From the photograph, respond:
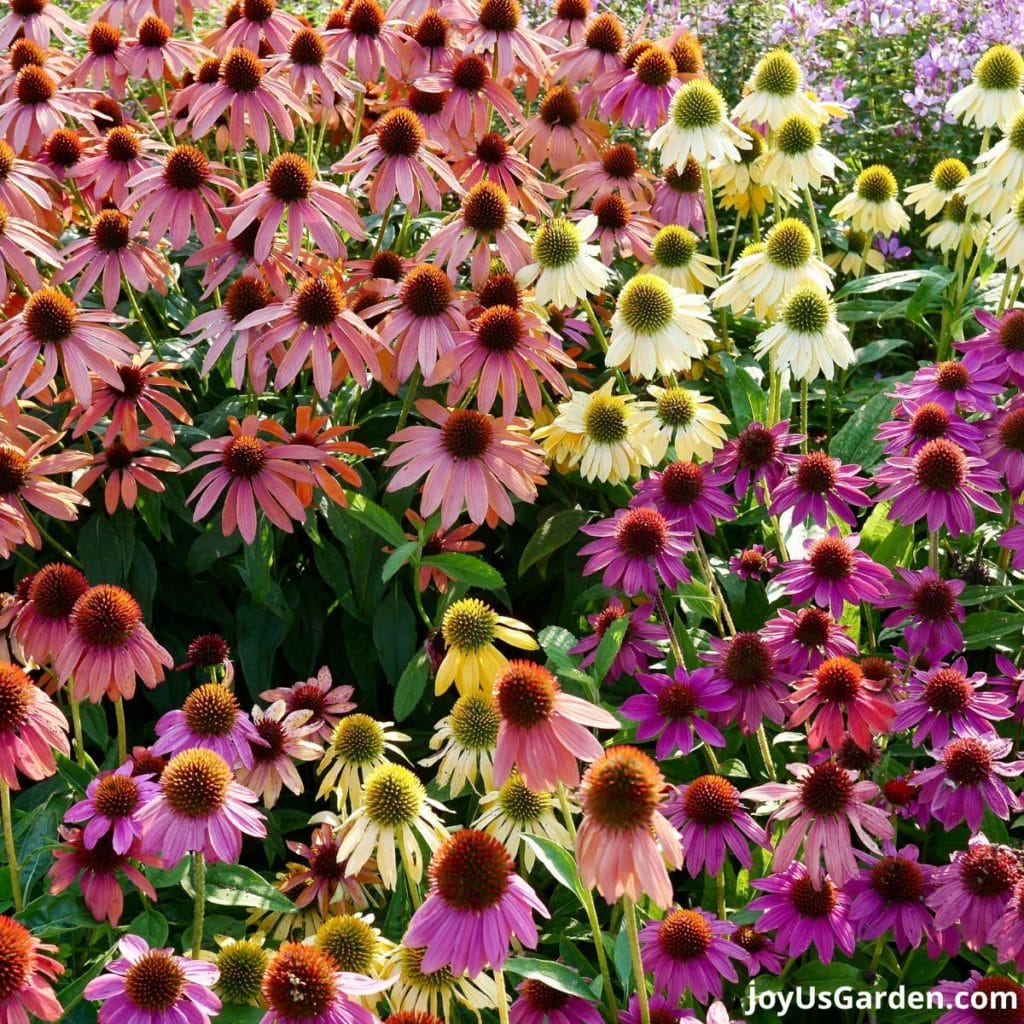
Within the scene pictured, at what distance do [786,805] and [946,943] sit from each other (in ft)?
0.93

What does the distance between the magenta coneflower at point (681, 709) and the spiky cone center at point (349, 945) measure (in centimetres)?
52

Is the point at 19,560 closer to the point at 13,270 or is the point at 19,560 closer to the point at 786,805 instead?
the point at 13,270

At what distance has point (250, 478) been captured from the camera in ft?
7.68

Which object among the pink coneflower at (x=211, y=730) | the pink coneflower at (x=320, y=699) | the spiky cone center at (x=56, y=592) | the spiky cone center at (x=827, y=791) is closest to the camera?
the spiky cone center at (x=827, y=791)

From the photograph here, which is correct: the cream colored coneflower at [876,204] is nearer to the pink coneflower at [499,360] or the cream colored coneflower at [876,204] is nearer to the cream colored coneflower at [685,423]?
the cream colored coneflower at [685,423]

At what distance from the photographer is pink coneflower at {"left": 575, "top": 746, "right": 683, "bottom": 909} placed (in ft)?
4.15

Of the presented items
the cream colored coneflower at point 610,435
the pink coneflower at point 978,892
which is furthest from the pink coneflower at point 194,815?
the cream colored coneflower at point 610,435

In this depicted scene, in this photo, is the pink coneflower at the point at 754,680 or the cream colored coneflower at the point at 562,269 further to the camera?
the cream colored coneflower at the point at 562,269

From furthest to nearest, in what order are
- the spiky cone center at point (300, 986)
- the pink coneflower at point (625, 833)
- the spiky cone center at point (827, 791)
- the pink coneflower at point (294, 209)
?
1. the pink coneflower at point (294, 209)
2. the spiky cone center at point (827, 791)
3. the spiky cone center at point (300, 986)
4. the pink coneflower at point (625, 833)

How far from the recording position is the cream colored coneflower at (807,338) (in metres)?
2.46

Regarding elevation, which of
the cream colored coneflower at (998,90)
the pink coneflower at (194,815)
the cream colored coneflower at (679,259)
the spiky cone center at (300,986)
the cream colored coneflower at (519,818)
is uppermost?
the cream colored coneflower at (998,90)

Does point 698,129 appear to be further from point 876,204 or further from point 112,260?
point 112,260

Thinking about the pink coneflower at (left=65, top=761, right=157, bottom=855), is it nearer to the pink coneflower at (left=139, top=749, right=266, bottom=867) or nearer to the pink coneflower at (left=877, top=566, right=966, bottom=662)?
the pink coneflower at (left=139, top=749, right=266, bottom=867)

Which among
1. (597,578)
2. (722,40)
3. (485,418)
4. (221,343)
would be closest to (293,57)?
(221,343)
